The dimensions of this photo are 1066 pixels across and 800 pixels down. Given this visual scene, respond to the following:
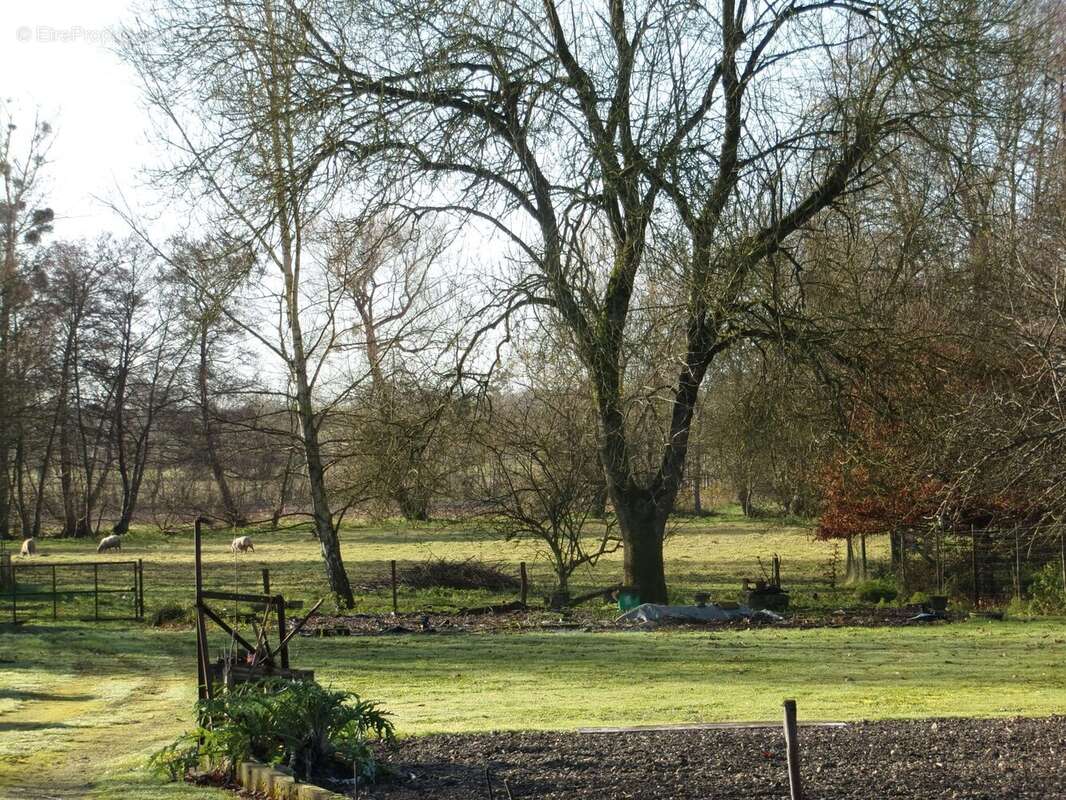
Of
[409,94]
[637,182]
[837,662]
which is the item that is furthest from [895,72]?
[837,662]

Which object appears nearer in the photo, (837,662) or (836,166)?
(837,662)

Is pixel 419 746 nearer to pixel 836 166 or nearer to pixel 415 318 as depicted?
pixel 836 166

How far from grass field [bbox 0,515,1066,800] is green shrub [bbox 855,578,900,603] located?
19.3 feet

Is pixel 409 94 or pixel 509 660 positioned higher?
pixel 409 94

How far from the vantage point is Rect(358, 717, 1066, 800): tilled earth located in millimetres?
6797

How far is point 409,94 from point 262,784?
976 cm

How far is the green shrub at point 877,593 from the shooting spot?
985 inches

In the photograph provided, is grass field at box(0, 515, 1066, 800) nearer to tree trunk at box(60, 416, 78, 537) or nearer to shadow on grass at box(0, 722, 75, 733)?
shadow on grass at box(0, 722, 75, 733)

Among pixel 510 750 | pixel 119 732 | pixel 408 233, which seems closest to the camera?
pixel 510 750

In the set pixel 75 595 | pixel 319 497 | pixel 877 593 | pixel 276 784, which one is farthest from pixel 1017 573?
pixel 75 595

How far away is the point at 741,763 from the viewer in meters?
7.58

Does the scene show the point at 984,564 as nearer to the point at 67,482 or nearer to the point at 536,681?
the point at 536,681

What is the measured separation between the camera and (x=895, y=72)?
50.9ft

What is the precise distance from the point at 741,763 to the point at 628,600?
14.2m
